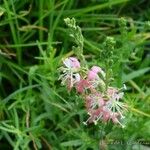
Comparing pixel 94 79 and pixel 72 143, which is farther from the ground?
pixel 94 79

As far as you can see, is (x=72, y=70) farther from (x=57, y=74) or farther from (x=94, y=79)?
(x=57, y=74)

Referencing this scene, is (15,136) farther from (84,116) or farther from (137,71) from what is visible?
(137,71)

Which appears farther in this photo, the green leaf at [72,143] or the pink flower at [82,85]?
the green leaf at [72,143]

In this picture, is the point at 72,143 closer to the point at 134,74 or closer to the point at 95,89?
the point at 95,89

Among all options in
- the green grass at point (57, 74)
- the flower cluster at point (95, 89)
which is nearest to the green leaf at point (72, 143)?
the green grass at point (57, 74)

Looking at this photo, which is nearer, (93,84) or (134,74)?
(93,84)

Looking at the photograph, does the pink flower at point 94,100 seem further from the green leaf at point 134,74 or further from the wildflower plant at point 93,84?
the green leaf at point 134,74

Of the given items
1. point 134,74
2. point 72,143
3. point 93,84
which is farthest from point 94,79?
point 134,74

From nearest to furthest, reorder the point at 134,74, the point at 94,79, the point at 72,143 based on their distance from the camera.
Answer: the point at 94,79 < the point at 72,143 < the point at 134,74

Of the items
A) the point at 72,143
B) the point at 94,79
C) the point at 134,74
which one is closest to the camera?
the point at 94,79
